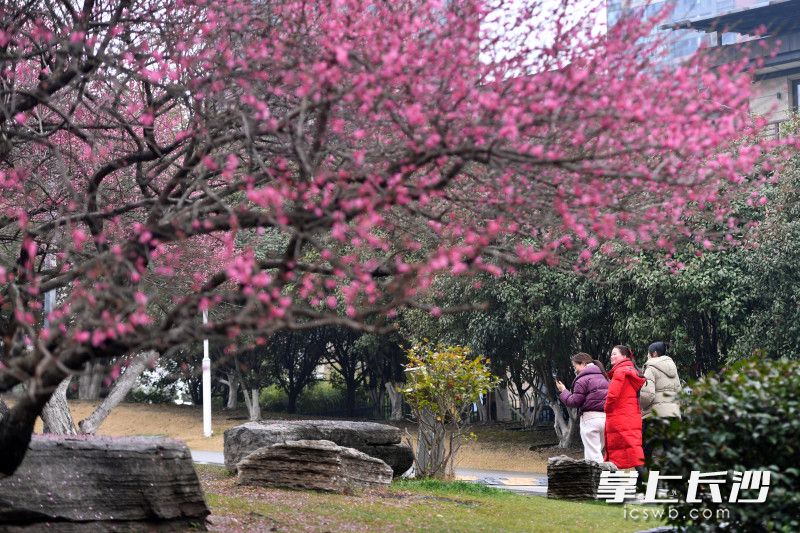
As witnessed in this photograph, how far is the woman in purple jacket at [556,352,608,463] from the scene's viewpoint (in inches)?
549

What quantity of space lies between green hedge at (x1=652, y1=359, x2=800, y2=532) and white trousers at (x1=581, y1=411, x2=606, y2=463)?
659cm

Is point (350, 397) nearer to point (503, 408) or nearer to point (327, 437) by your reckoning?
point (503, 408)

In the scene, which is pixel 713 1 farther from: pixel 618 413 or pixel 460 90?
pixel 460 90

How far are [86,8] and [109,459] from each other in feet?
14.9

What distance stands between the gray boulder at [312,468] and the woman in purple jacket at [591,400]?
2685 millimetres

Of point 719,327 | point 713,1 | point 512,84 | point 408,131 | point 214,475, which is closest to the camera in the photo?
point 408,131

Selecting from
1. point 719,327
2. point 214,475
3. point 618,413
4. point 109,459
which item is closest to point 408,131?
point 109,459

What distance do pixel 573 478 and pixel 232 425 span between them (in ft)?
87.8

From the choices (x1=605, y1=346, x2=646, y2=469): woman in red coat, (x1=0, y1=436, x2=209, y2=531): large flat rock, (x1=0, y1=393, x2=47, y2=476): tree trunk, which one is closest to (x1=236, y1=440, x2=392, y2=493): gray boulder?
(x1=605, y1=346, x2=646, y2=469): woman in red coat

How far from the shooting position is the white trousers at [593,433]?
45.9 ft

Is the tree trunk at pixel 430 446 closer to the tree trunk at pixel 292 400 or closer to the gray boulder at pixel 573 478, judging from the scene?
the gray boulder at pixel 573 478

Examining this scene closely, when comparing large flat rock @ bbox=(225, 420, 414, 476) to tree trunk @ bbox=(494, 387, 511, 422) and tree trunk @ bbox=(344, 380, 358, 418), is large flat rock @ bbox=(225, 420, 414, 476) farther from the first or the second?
tree trunk @ bbox=(344, 380, 358, 418)

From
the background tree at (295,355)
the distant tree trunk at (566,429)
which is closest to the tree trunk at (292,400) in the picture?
the background tree at (295,355)

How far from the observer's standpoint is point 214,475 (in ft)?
51.0
